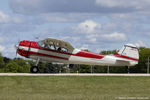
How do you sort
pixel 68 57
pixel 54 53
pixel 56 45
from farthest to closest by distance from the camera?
pixel 68 57, pixel 54 53, pixel 56 45

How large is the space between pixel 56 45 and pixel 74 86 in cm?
833

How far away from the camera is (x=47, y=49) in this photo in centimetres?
3344

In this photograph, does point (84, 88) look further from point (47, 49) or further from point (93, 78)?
point (47, 49)

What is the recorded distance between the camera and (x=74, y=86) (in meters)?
25.7

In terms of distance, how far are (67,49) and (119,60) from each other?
5.44m

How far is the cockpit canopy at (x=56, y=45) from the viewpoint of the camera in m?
32.9

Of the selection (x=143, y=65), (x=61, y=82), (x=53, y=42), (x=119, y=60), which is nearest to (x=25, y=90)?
(x=61, y=82)

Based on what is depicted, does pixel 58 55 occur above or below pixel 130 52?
below

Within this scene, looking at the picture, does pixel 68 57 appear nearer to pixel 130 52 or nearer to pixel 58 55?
pixel 58 55

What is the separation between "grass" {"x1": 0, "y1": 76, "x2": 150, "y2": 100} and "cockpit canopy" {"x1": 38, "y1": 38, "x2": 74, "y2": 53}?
509 cm

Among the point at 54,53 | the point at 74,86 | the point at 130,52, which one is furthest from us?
the point at 130,52

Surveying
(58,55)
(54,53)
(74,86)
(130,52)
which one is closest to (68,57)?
(58,55)

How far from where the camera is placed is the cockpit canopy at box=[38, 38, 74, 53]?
3291 cm

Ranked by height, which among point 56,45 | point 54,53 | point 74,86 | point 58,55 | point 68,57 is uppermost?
point 56,45
